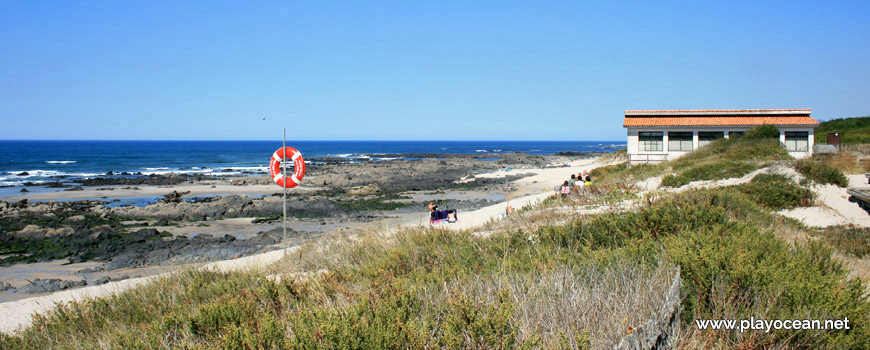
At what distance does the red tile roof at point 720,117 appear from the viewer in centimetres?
3188

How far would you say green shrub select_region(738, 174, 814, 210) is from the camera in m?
13.6

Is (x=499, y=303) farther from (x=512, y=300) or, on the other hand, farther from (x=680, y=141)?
(x=680, y=141)

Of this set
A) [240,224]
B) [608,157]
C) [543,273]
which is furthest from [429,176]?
[543,273]

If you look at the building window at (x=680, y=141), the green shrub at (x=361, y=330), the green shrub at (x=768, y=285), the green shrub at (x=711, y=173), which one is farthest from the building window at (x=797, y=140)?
the green shrub at (x=361, y=330)

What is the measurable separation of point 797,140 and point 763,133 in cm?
378

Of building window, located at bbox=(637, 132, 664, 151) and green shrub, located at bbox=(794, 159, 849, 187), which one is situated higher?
building window, located at bbox=(637, 132, 664, 151)

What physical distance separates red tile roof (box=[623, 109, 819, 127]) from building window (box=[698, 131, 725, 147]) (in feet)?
1.90

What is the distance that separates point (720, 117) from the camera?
110ft

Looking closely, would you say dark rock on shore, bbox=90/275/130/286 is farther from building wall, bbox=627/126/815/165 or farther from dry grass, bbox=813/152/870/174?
building wall, bbox=627/126/815/165

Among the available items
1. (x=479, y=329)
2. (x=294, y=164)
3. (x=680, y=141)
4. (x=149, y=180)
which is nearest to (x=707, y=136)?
(x=680, y=141)

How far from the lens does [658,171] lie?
2389cm

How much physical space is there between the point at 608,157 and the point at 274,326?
5211cm

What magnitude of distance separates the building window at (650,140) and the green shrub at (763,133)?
4722 mm

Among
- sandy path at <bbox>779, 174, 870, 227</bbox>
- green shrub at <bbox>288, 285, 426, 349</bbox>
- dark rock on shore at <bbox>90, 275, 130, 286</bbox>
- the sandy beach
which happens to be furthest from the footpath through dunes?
sandy path at <bbox>779, 174, 870, 227</bbox>
